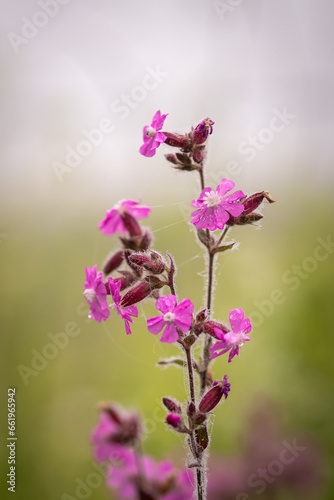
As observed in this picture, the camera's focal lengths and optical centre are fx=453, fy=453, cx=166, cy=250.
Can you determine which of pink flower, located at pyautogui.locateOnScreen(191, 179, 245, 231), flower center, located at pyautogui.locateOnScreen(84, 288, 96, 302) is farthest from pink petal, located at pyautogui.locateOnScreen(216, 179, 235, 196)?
flower center, located at pyautogui.locateOnScreen(84, 288, 96, 302)

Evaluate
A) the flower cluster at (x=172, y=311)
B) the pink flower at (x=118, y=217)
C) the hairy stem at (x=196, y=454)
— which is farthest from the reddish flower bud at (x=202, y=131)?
the hairy stem at (x=196, y=454)

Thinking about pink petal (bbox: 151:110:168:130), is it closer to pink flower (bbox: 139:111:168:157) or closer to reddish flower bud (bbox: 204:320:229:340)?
pink flower (bbox: 139:111:168:157)

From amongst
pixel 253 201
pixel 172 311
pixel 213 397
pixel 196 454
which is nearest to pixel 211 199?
pixel 253 201

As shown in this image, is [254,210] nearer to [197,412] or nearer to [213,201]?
[213,201]

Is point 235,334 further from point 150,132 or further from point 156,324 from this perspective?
point 150,132

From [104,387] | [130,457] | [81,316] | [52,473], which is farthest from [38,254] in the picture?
[130,457]

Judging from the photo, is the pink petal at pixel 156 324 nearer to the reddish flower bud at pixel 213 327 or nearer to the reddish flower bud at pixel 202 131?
the reddish flower bud at pixel 213 327
